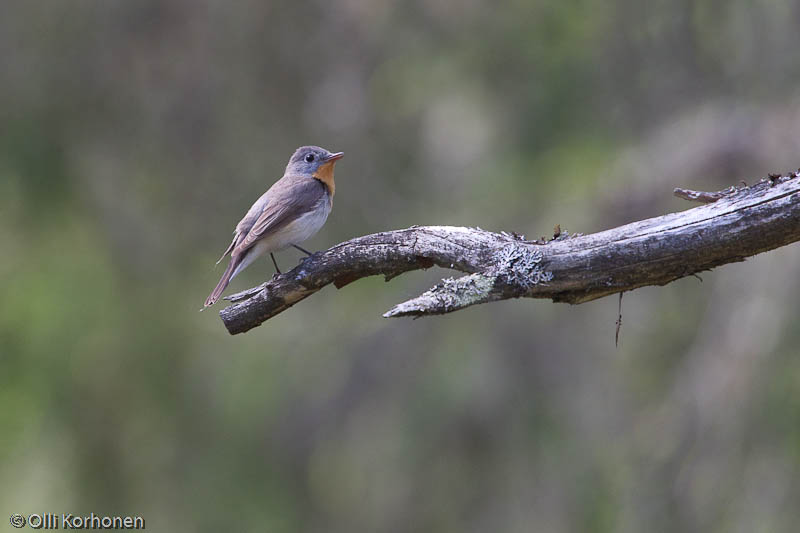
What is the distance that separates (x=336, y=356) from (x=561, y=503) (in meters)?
2.65

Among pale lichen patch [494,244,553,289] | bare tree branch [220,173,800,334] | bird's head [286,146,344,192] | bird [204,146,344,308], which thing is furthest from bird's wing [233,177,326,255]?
pale lichen patch [494,244,553,289]

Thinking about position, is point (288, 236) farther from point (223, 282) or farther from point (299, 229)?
point (223, 282)

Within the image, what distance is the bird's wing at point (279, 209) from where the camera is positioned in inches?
208

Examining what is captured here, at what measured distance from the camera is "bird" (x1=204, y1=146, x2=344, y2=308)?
5.27 metres

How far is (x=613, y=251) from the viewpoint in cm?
348

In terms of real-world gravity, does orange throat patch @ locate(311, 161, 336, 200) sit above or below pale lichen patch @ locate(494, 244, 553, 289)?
above

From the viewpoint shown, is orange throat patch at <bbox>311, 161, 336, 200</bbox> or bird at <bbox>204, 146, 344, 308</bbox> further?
orange throat patch at <bbox>311, 161, 336, 200</bbox>

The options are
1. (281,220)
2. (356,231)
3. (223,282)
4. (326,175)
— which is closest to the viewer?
(223,282)

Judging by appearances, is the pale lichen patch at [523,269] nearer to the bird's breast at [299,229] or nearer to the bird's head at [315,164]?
the bird's breast at [299,229]

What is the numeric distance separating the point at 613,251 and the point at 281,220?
2.39 metres

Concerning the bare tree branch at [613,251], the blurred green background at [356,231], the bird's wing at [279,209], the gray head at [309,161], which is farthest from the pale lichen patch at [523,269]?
the blurred green background at [356,231]

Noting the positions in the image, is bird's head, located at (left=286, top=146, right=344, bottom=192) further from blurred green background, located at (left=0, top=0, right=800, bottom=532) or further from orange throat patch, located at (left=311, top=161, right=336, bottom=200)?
blurred green background, located at (left=0, top=0, right=800, bottom=532)

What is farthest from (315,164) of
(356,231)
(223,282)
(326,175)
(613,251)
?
(613,251)

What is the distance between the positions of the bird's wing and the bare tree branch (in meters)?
1.62
